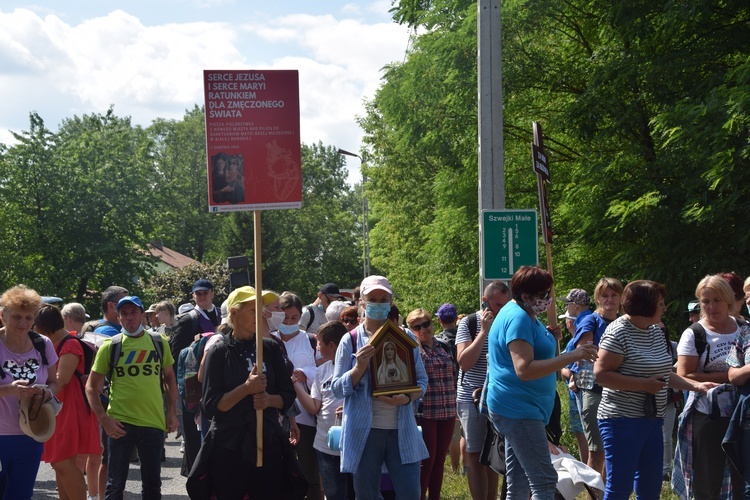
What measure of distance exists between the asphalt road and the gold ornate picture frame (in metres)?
4.59

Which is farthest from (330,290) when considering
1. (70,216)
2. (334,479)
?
(70,216)

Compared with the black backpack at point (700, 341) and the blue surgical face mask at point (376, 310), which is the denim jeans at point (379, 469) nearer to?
the blue surgical face mask at point (376, 310)

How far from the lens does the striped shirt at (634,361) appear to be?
21.4 ft

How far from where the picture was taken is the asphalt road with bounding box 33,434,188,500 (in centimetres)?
1042

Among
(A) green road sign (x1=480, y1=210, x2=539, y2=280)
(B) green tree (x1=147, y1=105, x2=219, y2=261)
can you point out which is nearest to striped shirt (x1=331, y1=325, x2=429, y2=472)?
(A) green road sign (x1=480, y1=210, x2=539, y2=280)

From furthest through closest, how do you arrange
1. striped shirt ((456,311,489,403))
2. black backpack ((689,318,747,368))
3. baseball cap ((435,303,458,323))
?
baseball cap ((435,303,458,323)), striped shirt ((456,311,489,403)), black backpack ((689,318,747,368))

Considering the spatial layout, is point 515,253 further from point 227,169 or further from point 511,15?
point 511,15

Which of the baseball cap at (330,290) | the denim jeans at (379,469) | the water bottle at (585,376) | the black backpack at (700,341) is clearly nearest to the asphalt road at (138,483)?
the baseball cap at (330,290)

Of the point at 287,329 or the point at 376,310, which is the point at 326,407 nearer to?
the point at 287,329

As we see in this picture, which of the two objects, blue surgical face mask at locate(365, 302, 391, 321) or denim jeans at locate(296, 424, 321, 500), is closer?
blue surgical face mask at locate(365, 302, 391, 321)

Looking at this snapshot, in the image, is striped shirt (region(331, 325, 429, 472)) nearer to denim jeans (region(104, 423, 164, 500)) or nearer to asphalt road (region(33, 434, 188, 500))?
denim jeans (region(104, 423, 164, 500))

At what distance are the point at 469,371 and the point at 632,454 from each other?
2380 mm

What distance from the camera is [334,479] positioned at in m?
7.36

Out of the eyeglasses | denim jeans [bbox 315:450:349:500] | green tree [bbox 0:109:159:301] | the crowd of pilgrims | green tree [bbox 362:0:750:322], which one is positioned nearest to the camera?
the crowd of pilgrims
